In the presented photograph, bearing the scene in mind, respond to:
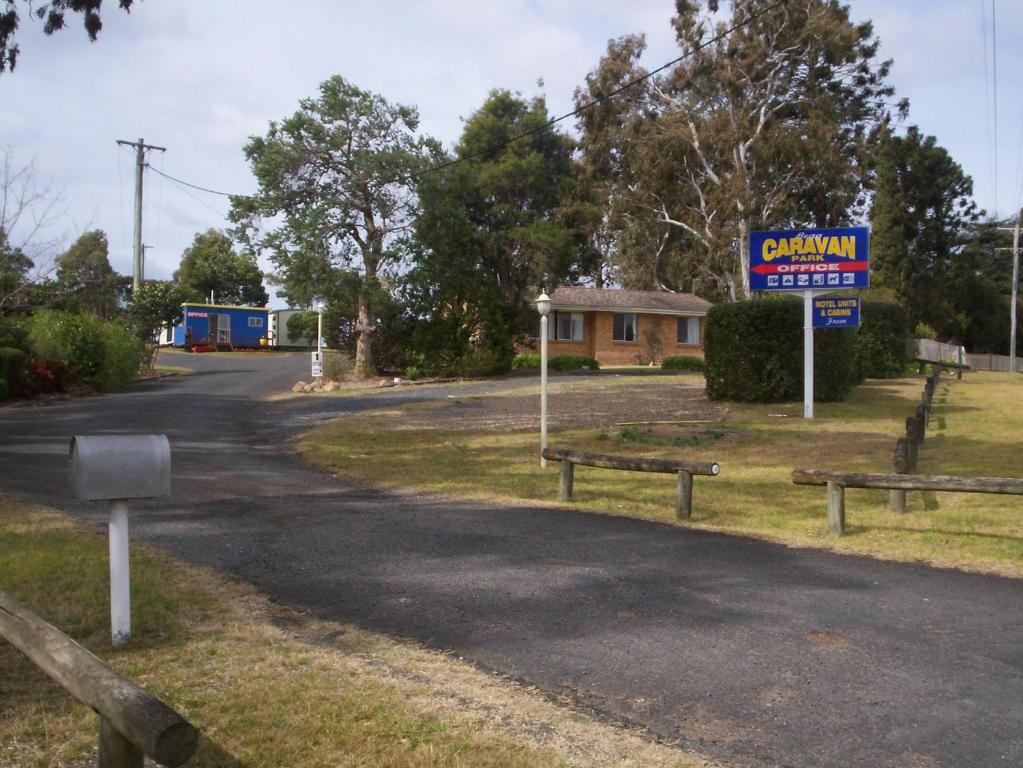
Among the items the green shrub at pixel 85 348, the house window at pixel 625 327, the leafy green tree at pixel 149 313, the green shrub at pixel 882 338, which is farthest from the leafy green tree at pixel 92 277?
the green shrub at pixel 882 338

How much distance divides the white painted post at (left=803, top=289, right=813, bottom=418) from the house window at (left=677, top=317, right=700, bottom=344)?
26.2 metres

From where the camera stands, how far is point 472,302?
109 feet

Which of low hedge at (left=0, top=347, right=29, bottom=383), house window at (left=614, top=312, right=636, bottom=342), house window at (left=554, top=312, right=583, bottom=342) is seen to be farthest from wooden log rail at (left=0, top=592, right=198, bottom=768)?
house window at (left=614, top=312, right=636, bottom=342)

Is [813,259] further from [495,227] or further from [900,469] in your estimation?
[495,227]

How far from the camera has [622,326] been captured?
45344 millimetres

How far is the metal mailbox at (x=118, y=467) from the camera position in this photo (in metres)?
4.89

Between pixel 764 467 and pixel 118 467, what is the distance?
1065 centimetres

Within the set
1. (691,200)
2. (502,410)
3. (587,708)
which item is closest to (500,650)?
(587,708)

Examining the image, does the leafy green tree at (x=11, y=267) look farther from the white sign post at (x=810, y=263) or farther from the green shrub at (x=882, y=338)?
the green shrub at (x=882, y=338)

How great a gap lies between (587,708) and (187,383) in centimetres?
2883

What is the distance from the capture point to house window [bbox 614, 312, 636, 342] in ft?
148

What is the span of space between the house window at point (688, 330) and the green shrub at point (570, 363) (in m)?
8.79

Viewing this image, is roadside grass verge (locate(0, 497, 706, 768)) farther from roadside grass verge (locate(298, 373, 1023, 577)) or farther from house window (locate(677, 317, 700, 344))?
house window (locate(677, 317, 700, 344))

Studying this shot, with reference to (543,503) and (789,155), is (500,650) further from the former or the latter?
(789,155)
